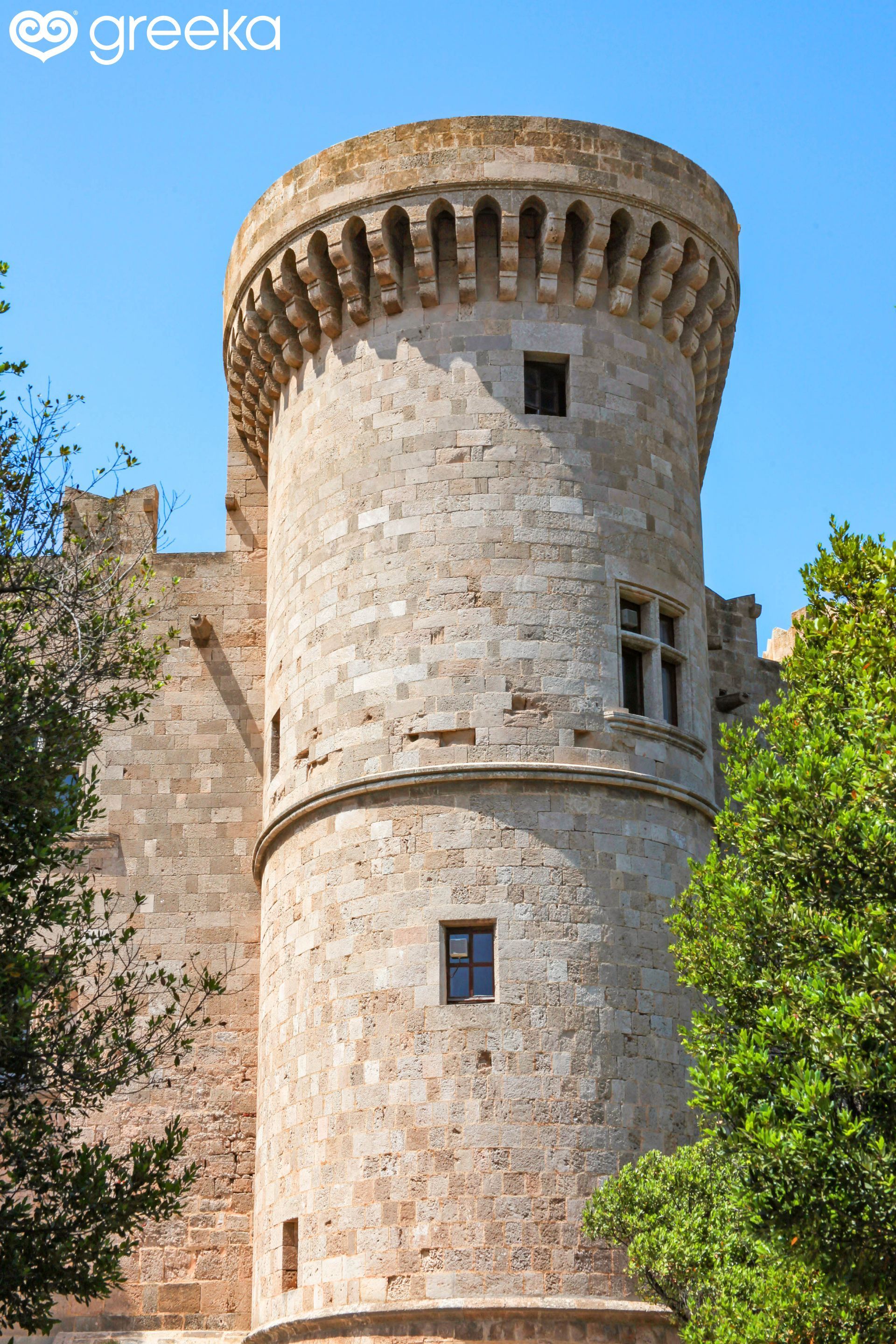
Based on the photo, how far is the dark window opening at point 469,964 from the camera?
15828 millimetres

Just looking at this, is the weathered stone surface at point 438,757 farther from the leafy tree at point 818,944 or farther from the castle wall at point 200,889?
the leafy tree at point 818,944

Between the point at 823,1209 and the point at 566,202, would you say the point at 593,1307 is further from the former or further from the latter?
the point at 566,202

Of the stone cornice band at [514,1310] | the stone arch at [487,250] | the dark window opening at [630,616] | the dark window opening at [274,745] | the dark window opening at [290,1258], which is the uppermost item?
the stone arch at [487,250]

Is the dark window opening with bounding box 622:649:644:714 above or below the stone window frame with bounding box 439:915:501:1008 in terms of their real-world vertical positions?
above

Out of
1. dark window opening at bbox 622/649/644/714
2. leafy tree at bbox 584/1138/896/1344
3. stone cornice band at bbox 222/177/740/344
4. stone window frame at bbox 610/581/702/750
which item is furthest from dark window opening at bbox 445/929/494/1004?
stone cornice band at bbox 222/177/740/344

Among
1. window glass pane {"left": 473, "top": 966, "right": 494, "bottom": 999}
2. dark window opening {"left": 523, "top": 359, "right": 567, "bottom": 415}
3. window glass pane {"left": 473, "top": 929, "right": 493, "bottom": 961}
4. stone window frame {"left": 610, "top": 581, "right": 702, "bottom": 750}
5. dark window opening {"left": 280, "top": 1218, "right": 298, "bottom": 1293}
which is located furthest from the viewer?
dark window opening {"left": 523, "top": 359, "right": 567, "bottom": 415}

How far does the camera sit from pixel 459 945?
16.0m

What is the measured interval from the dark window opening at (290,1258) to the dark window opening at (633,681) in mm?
5884

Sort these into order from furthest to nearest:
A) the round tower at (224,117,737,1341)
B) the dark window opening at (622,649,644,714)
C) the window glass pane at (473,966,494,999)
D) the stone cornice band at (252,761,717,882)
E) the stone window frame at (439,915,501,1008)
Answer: the dark window opening at (622,649,644,714)
the stone cornice band at (252,761,717,882)
the window glass pane at (473,966,494,999)
the stone window frame at (439,915,501,1008)
the round tower at (224,117,737,1341)

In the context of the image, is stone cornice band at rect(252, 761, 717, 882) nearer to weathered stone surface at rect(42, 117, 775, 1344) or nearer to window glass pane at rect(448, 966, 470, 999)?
weathered stone surface at rect(42, 117, 775, 1344)

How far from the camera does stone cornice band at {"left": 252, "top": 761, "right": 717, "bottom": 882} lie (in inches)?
643

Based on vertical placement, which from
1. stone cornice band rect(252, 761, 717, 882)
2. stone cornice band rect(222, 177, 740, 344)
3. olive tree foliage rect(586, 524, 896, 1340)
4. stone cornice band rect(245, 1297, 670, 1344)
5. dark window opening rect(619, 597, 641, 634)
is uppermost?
stone cornice band rect(222, 177, 740, 344)

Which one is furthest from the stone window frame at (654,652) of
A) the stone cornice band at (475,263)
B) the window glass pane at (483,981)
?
the stone cornice band at (475,263)

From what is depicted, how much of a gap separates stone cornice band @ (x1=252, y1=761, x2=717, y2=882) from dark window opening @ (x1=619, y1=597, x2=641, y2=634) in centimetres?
166
